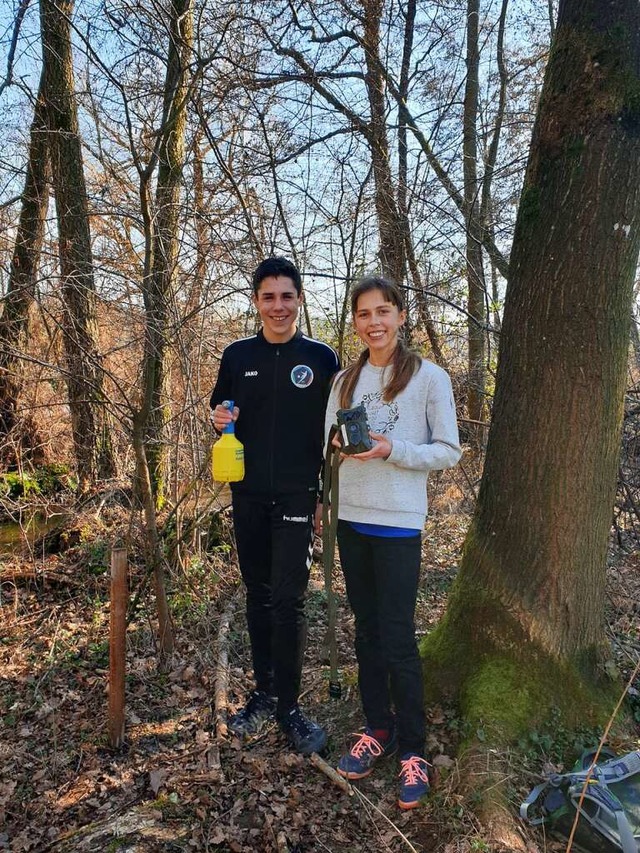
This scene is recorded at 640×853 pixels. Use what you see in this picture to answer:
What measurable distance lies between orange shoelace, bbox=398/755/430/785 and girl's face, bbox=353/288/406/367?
1748 millimetres

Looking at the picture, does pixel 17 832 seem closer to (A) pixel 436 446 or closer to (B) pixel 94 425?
(A) pixel 436 446

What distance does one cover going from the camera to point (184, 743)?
3.14 m

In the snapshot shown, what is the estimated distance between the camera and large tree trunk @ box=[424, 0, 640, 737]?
2.57m

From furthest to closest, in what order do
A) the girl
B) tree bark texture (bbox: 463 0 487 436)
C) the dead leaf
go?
tree bark texture (bbox: 463 0 487 436) → the dead leaf → the girl

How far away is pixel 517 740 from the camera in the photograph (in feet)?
8.39

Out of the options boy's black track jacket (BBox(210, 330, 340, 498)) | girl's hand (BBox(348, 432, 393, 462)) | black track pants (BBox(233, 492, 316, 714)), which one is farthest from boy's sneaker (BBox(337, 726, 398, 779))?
girl's hand (BBox(348, 432, 393, 462))

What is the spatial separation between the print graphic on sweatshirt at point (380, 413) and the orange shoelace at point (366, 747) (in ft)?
4.60

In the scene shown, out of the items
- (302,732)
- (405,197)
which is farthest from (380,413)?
(405,197)

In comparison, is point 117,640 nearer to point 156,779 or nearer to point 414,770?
point 156,779

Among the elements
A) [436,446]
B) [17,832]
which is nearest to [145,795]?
[17,832]

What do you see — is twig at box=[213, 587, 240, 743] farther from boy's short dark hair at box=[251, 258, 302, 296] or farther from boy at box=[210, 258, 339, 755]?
boy's short dark hair at box=[251, 258, 302, 296]

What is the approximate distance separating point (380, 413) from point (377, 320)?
16.1 inches

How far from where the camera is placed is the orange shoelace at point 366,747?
2643 mm

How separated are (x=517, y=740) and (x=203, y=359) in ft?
12.1
